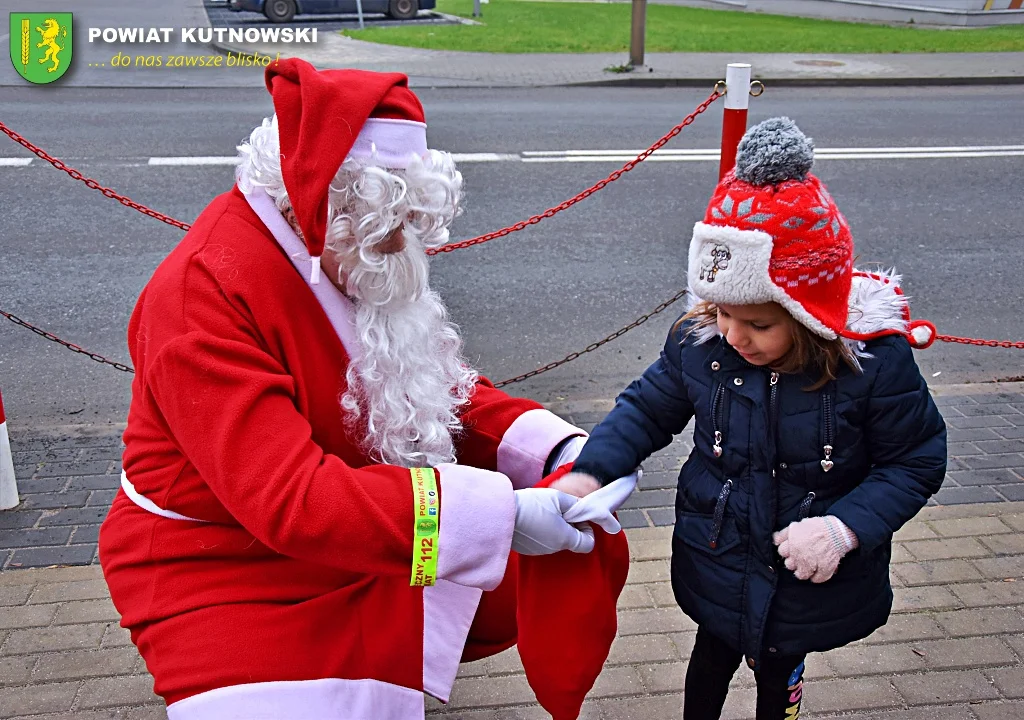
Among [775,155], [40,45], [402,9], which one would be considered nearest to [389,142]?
[775,155]

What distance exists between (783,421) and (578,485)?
0.45 m

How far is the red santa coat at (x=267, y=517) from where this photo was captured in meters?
1.87

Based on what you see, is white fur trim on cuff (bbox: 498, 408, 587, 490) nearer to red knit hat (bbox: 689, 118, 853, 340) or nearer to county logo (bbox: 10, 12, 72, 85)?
red knit hat (bbox: 689, 118, 853, 340)

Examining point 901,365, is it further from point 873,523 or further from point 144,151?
point 144,151

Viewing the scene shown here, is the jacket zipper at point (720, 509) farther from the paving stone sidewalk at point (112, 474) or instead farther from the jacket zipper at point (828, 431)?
the paving stone sidewalk at point (112, 474)

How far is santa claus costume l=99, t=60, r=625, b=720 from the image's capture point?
1888 millimetres

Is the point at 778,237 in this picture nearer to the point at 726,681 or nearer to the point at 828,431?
the point at 828,431

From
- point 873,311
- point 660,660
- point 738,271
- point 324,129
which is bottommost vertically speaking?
point 660,660

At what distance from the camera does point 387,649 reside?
2.12 m

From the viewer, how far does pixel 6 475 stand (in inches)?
142

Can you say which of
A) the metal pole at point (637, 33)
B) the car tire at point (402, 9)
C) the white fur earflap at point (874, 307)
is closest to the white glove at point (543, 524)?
the white fur earflap at point (874, 307)

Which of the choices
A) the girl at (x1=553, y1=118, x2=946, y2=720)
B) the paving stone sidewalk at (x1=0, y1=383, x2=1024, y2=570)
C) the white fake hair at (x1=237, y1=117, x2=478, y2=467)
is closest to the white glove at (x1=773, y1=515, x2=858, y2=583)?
the girl at (x1=553, y1=118, x2=946, y2=720)

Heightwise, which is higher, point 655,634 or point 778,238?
point 778,238

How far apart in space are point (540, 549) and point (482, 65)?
1420 centimetres
